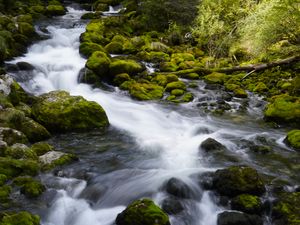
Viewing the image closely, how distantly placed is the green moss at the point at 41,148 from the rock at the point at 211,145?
392 centimetres

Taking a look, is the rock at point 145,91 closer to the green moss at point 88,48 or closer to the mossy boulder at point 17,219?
the green moss at point 88,48

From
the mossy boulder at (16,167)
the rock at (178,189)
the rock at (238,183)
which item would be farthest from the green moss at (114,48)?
the rock at (238,183)

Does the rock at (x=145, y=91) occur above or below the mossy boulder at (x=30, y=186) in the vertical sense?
below

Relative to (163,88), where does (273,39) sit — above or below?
Answer: above

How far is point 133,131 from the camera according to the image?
12430 mm

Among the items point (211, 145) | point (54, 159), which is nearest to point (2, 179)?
point (54, 159)

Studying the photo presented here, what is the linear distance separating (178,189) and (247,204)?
54.6 inches

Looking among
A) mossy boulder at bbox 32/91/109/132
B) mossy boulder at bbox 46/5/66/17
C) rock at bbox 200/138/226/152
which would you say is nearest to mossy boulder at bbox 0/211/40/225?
mossy boulder at bbox 32/91/109/132

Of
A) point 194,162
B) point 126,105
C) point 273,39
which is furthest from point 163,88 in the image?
point 194,162

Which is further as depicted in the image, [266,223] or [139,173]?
[139,173]

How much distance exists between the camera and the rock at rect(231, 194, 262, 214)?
742cm

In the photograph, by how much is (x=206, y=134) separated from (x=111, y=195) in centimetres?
484

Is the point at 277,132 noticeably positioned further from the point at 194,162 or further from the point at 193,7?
the point at 193,7

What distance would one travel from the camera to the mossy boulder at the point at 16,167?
27.9 feet
